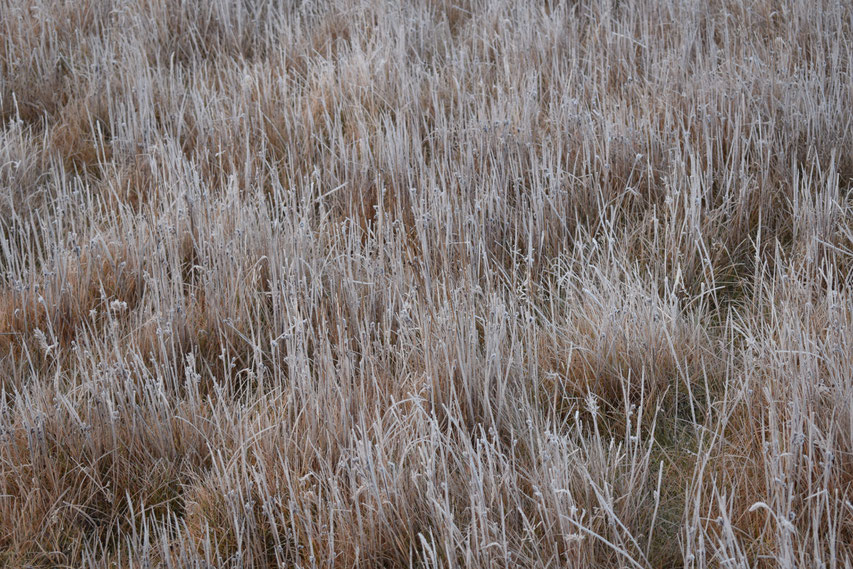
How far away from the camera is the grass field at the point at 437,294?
67.2 inches

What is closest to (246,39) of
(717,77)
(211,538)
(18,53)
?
(18,53)

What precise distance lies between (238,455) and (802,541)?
4.33ft

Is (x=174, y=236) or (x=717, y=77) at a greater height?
(x=717, y=77)

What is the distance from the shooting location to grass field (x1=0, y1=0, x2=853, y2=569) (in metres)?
1.71

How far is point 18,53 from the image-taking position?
428 centimetres

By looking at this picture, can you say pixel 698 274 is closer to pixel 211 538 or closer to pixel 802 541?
pixel 802 541

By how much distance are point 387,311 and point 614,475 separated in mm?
872

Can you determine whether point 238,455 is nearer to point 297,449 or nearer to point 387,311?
point 297,449

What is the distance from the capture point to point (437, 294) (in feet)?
7.45

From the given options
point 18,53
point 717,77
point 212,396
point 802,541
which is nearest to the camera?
point 802,541

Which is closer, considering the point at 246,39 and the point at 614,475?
the point at 614,475

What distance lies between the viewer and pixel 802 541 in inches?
61.6

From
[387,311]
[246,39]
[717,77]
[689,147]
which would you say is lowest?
[387,311]

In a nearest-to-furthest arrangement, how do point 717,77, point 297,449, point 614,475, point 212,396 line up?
point 614,475, point 297,449, point 212,396, point 717,77
